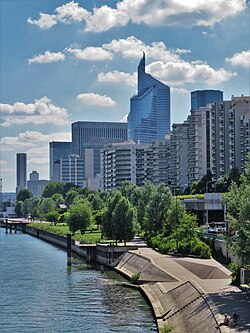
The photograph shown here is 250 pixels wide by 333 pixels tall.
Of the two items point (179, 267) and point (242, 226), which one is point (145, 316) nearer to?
point (242, 226)

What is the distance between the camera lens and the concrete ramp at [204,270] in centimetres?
6756

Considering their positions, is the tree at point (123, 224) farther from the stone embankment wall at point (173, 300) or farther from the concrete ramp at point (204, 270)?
the concrete ramp at point (204, 270)

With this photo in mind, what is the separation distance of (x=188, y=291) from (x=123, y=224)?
4536cm

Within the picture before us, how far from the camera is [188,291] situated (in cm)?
5962

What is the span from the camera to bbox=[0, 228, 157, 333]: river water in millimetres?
53938

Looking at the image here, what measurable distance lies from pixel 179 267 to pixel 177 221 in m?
25.6

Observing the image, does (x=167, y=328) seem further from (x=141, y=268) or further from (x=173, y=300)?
(x=141, y=268)

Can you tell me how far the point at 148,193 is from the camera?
12712cm

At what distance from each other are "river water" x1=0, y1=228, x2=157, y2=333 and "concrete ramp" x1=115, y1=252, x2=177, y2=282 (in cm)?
187

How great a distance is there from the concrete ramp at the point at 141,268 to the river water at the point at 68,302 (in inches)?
73.5

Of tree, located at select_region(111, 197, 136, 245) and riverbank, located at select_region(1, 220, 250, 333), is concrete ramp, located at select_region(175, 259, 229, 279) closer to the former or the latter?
riverbank, located at select_region(1, 220, 250, 333)

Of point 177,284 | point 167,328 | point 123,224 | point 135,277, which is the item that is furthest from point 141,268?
point 167,328

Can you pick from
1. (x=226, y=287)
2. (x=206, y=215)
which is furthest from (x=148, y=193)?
(x=226, y=287)

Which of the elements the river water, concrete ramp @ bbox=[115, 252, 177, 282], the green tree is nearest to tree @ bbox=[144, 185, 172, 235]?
the green tree
